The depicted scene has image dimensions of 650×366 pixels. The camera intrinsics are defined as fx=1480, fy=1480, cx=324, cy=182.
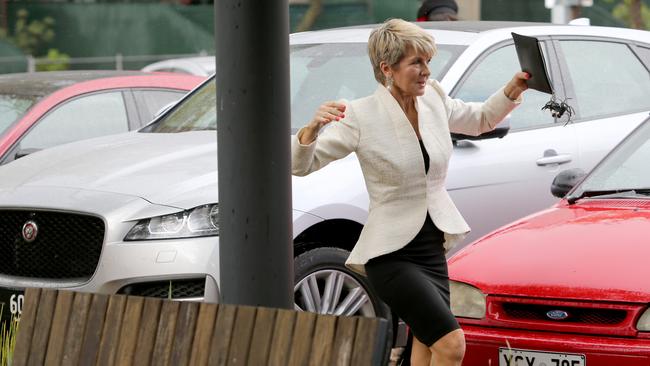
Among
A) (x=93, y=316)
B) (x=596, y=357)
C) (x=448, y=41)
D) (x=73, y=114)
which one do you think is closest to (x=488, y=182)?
(x=448, y=41)

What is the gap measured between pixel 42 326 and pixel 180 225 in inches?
95.9

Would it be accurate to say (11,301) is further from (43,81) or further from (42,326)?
(43,81)

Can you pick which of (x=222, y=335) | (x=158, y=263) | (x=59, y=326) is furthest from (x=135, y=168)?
(x=222, y=335)

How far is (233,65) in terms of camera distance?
426 centimetres

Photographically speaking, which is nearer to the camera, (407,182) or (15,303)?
(407,182)

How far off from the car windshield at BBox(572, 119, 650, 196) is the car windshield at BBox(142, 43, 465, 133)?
113 cm

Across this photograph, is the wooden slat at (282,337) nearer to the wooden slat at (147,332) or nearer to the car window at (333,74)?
the wooden slat at (147,332)

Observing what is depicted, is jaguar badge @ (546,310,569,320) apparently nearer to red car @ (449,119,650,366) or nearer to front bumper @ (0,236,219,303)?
red car @ (449,119,650,366)

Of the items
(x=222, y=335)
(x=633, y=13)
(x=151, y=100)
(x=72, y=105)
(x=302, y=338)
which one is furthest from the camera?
(x=633, y=13)

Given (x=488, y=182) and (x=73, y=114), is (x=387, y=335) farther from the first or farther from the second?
(x=73, y=114)

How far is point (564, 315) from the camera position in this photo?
5.41 metres

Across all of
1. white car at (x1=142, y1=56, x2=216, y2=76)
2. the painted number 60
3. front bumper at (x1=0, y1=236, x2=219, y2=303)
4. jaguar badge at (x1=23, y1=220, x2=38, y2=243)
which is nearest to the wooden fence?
front bumper at (x1=0, y1=236, x2=219, y2=303)

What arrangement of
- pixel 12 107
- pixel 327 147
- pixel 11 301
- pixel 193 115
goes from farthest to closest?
pixel 12 107, pixel 193 115, pixel 11 301, pixel 327 147

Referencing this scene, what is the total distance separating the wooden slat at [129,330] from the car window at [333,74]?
11.7 ft
